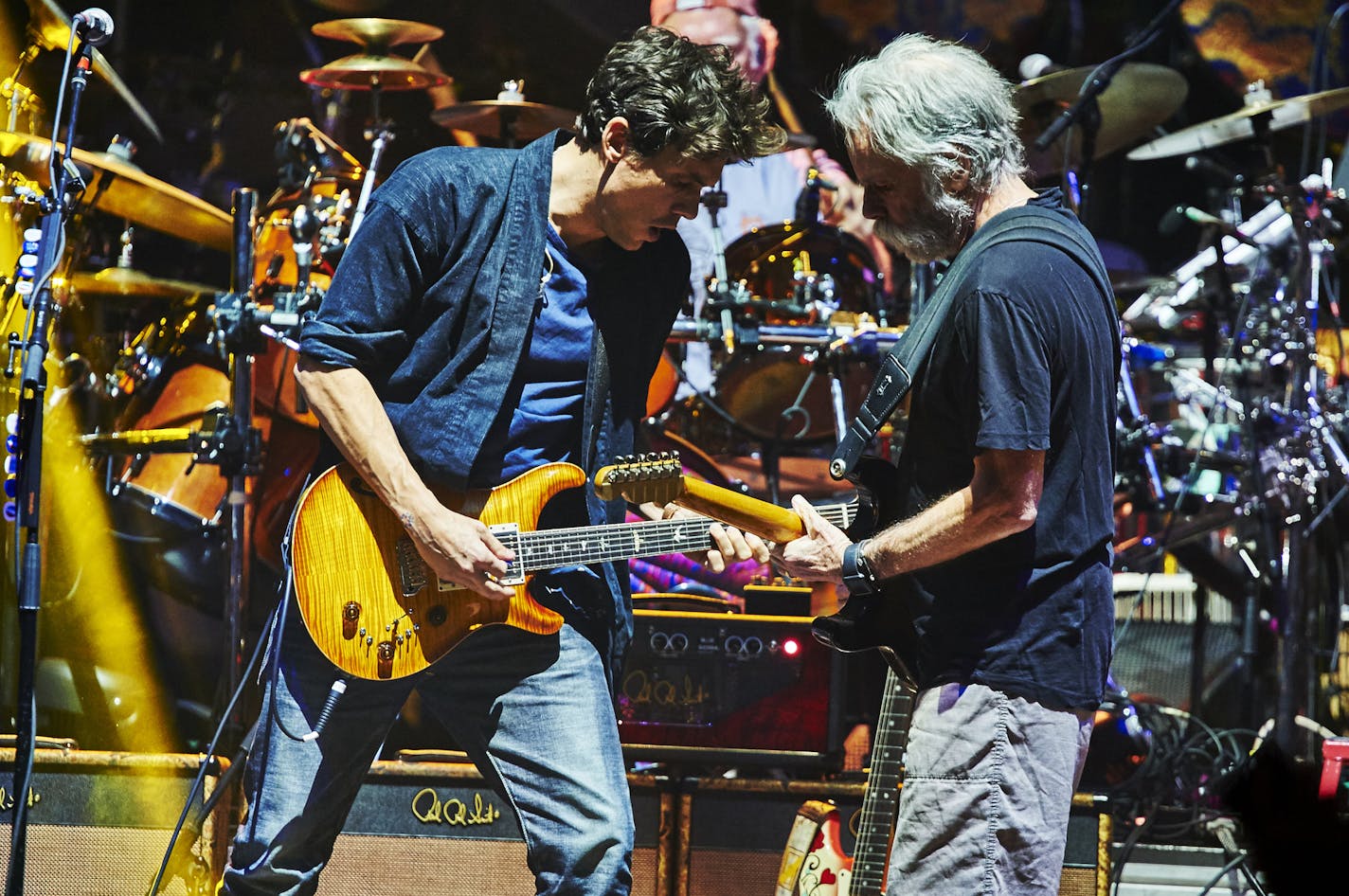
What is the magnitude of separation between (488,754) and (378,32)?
3.74 meters

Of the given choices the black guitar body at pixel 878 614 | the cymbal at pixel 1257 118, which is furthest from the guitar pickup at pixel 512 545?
the cymbal at pixel 1257 118

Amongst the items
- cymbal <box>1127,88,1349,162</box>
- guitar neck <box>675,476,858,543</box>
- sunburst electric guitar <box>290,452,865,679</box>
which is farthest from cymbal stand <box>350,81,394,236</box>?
cymbal <box>1127,88,1349,162</box>

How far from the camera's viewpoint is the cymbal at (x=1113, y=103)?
5.30m

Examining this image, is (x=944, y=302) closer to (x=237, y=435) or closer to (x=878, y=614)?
(x=878, y=614)

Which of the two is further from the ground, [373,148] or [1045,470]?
[373,148]

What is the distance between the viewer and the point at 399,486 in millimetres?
2799

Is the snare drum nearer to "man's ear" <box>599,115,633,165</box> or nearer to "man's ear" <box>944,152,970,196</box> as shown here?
"man's ear" <box>599,115,633,165</box>

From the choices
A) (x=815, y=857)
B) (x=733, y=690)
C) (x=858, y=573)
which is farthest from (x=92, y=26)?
(x=815, y=857)

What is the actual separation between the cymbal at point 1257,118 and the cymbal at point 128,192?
13.2 feet

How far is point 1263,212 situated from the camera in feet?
21.9

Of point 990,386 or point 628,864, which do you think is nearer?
point 990,386

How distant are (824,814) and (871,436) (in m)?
1.70

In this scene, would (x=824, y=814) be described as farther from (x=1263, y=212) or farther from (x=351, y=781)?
(x=1263, y=212)

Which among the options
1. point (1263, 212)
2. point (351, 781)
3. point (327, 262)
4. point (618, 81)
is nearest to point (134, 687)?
point (327, 262)
